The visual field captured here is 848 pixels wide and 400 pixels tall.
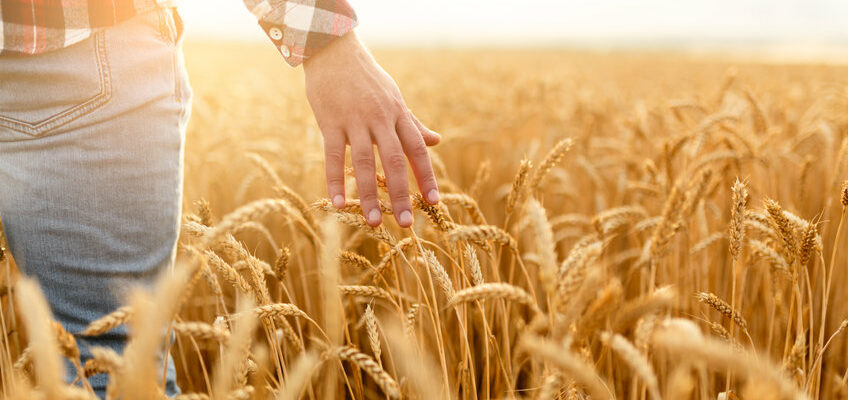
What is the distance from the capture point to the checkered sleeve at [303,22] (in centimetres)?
128

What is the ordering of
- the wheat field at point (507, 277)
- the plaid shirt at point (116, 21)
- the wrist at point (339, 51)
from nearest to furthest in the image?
the wheat field at point (507, 277) < the plaid shirt at point (116, 21) < the wrist at point (339, 51)

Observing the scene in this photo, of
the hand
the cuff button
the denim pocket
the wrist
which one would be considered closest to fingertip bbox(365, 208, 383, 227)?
the hand

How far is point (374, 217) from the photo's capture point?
116 cm

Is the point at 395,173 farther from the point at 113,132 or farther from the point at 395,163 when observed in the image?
the point at 113,132

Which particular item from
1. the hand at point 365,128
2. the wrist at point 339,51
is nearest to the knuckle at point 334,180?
the hand at point 365,128

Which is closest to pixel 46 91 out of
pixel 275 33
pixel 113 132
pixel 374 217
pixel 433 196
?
pixel 113 132

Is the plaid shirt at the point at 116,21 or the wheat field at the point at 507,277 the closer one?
the wheat field at the point at 507,277

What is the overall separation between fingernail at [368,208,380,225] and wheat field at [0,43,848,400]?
1.7 inches

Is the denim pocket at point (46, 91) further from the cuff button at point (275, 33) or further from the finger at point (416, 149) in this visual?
the finger at point (416, 149)

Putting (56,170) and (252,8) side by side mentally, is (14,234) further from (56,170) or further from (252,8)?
(252,8)

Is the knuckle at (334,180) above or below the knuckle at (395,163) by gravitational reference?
below

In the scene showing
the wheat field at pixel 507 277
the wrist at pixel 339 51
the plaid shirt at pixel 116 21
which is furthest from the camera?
the wrist at pixel 339 51

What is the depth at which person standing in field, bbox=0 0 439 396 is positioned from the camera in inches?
46.2

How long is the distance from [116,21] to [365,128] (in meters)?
0.58
